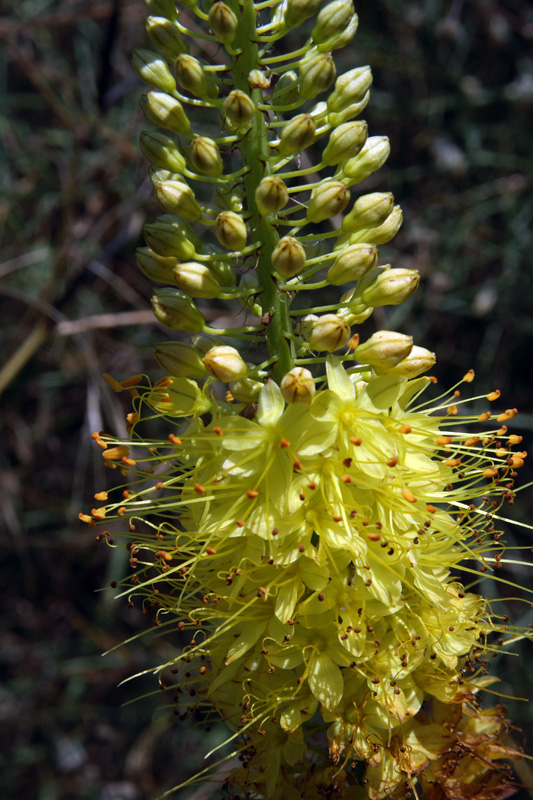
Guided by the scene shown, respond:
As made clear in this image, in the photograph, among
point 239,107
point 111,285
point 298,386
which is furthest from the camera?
point 111,285

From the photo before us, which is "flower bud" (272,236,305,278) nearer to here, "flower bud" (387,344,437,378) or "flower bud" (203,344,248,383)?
"flower bud" (203,344,248,383)

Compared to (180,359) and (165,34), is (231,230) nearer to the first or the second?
(180,359)

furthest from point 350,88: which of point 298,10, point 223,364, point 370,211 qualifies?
point 223,364

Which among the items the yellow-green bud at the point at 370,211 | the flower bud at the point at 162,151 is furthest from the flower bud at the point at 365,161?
the flower bud at the point at 162,151

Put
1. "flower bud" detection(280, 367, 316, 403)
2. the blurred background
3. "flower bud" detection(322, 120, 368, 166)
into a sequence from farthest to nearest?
the blurred background, "flower bud" detection(322, 120, 368, 166), "flower bud" detection(280, 367, 316, 403)

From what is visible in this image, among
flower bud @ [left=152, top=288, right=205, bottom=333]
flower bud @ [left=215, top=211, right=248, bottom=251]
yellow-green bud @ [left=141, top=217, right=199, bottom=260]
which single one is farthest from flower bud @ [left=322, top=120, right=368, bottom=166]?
flower bud @ [left=152, top=288, right=205, bottom=333]

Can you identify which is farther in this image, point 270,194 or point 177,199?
point 177,199
